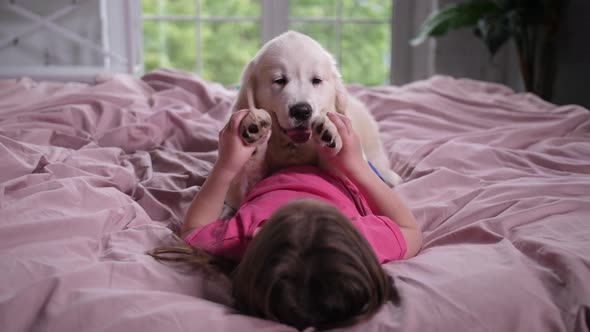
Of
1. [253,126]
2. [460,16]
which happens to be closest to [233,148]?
[253,126]

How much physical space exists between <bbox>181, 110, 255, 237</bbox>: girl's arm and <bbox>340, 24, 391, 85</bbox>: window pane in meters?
3.73

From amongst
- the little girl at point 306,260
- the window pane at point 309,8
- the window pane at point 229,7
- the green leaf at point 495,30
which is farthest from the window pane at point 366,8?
the little girl at point 306,260

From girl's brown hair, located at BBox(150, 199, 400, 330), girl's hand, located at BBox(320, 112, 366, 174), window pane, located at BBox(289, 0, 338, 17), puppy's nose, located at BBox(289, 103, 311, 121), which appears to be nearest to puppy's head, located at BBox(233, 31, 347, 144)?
puppy's nose, located at BBox(289, 103, 311, 121)

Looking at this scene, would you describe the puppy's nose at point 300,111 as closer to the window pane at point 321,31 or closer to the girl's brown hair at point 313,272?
the girl's brown hair at point 313,272

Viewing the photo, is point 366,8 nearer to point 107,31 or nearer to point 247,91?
point 107,31

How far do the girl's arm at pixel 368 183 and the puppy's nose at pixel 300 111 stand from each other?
0.15 m

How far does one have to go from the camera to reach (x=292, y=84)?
129cm

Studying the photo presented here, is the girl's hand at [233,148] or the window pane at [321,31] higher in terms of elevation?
the window pane at [321,31]

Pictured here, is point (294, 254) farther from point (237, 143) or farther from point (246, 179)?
point (246, 179)

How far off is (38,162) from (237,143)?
0.57m

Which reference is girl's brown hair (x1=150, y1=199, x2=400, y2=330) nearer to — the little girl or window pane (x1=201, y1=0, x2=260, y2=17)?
the little girl

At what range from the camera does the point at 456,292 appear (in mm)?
761

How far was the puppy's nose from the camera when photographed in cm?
123

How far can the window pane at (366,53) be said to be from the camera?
4707mm
